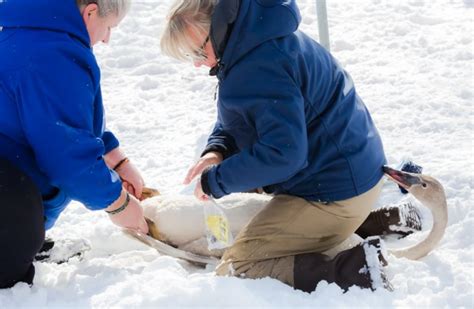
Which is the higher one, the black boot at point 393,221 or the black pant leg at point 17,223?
→ the black pant leg at point 17,223

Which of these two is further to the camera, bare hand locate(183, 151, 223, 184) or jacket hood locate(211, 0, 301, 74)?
bare hand locate(183, 151, 223, 184)

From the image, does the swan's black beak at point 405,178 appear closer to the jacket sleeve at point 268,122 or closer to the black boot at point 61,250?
the jacket sleeve at point 268,122

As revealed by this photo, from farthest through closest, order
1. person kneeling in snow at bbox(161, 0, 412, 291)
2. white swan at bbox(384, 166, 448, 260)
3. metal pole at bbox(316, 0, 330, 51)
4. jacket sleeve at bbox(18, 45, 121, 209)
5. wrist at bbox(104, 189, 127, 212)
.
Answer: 1. metal pole at bbox(316, 0, 330, 51)
2. white swan at bbox(384, 166, 448, 260)
3. wrist at bbox(104, 189, 127, 212)
4. person kneeling in snow at bbox(161, 0, 412, 291)
5. jacket sleeve at bbox(18, 45, 121, 209)

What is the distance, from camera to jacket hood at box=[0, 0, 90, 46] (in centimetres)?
211

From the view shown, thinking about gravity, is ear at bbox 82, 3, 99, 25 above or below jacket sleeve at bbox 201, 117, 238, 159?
above

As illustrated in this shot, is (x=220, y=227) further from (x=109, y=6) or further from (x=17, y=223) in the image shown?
(x=109, y=6)

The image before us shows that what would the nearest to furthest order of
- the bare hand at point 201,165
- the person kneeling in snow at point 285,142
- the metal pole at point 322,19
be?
1. the person kneeling in snow at point 285,142
2. the bare hand at point 201,165
3. the metal pole at point 322,19

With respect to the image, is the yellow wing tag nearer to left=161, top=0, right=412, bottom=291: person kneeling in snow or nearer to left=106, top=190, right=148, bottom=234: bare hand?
left=161, top=0, right=412, bottom=291: person kneeling in snow

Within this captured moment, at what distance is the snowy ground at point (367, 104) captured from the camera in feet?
6.82

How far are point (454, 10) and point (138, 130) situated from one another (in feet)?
9.64

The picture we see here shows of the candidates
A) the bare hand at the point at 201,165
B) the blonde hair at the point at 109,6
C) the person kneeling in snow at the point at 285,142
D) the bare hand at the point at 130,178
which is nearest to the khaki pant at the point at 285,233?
the person kneeling in snow at the point at 285,142

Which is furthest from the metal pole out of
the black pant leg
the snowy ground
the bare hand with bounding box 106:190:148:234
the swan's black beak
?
the black pant leg

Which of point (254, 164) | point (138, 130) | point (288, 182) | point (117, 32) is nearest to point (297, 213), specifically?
point (288, 182)

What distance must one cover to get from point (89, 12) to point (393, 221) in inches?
58.1
